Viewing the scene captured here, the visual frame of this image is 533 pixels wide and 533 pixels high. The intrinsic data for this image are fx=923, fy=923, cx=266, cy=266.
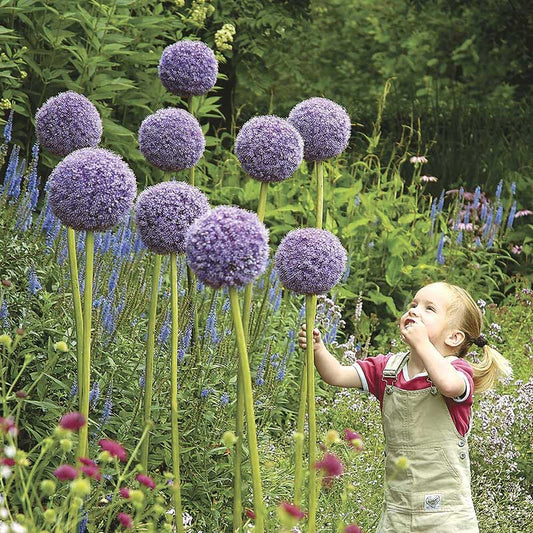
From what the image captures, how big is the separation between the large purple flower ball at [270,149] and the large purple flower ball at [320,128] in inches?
7.2

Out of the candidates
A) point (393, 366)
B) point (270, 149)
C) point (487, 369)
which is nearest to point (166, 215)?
point (270, 149)

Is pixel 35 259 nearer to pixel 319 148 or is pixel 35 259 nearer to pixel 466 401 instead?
pixel 319 148

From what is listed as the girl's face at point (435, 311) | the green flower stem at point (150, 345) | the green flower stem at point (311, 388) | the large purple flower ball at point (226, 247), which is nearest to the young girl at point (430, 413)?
the girl's face at point (435, 311)

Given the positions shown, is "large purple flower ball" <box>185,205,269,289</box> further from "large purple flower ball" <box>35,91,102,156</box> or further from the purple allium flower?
"large purple flower ball" <box>35,91,102,156</box>

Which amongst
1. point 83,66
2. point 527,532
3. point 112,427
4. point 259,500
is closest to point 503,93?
point 83,66

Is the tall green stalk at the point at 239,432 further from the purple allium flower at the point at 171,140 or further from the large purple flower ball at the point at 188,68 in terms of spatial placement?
the large purple flower ball at the point at 188,68

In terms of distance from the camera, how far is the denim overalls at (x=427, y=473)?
3096 mm

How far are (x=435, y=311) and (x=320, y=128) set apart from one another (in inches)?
29.9

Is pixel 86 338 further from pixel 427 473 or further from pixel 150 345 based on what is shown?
pixel 427 473

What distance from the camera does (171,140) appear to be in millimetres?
3115

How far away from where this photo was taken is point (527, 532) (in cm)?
406

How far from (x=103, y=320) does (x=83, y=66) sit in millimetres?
2186

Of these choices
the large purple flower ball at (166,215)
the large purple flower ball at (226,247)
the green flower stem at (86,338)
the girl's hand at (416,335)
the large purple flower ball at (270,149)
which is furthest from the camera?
the girl's hand at (416,335)

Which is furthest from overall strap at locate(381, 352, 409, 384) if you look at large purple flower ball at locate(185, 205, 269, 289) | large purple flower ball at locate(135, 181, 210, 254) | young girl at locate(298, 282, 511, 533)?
large purple flower ball at locate(185, 205, 269, 289)
